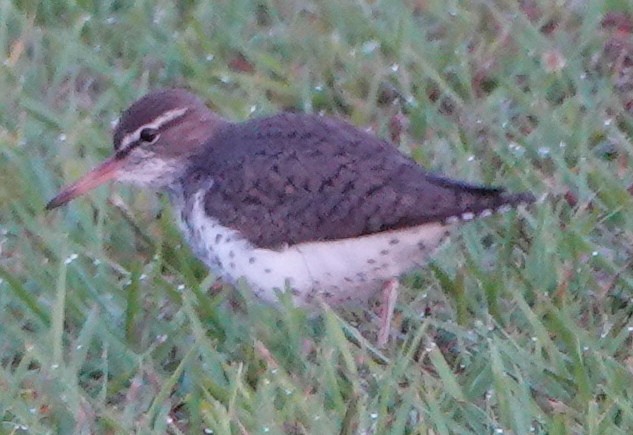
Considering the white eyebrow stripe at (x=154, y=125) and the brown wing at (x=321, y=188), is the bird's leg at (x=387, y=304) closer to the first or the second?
the brown wing at (x=321, y=188)

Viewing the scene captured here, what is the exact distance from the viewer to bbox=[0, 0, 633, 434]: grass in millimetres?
5152

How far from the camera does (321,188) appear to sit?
560 cm

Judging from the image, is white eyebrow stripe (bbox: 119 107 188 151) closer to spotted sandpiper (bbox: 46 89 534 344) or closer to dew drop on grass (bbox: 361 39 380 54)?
spotted sandpiper (bbox: 46 89 534 344)

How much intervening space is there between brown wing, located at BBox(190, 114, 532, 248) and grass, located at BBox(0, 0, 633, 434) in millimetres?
318

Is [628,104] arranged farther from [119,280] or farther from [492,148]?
[119,280]

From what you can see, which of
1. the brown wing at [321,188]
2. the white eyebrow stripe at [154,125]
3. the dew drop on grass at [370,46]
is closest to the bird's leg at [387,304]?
the brown wing at [321,188]

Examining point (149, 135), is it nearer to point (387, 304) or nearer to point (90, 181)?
point (90, 181)

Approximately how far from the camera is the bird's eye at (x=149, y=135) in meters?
6.22

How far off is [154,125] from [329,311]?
127cm

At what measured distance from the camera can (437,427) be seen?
4.95 meters

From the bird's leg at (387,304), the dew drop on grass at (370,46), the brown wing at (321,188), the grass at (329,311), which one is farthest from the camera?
the dew drop on grass at (370,46)

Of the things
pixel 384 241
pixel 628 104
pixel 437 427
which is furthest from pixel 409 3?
pixel 437 427

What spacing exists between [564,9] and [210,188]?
9.43ft

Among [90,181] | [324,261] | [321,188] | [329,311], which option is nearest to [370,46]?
[90,181]
